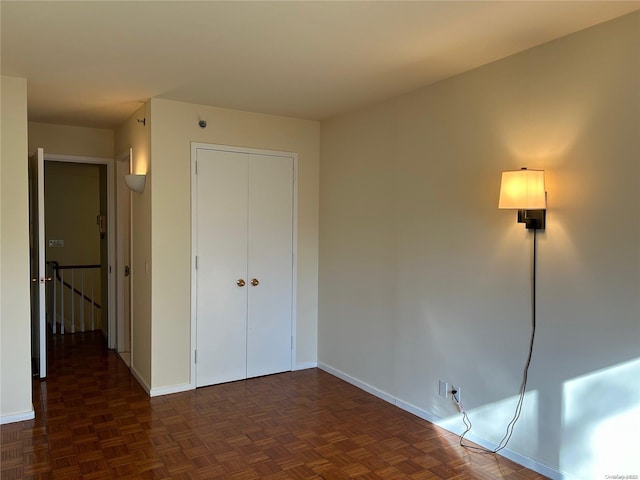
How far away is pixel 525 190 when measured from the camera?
2.60 meters

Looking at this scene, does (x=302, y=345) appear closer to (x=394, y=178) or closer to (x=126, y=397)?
(x=126, y=397)

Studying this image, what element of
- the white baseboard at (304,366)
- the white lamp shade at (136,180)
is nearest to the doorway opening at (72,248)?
the white lamp shade at (136,180)

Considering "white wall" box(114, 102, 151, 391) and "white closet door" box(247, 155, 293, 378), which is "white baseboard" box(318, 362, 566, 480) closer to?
"white closet door" box(247, 155, 293, 378)

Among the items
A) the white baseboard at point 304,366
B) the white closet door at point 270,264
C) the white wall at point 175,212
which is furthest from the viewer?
the white baseboard at point 304,366

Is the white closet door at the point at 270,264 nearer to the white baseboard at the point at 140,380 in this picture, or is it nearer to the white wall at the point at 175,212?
the white wall at the point at 175,212

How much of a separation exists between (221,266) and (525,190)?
2672 millimetres

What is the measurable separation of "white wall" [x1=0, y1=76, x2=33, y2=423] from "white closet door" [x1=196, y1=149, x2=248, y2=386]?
1.29 meters

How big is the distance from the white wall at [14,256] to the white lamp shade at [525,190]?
10.6ft

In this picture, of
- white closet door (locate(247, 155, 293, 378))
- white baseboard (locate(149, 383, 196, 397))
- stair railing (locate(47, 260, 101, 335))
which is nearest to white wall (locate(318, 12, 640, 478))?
white closet door (locate(247, 155, 293, 378))

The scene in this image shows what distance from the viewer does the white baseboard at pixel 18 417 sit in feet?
11.1

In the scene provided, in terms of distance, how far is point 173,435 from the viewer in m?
3.24

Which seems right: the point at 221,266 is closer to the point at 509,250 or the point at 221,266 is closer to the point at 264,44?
the point at 264,44

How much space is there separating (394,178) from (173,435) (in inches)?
97.3

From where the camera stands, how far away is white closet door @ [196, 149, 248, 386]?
420 cm
